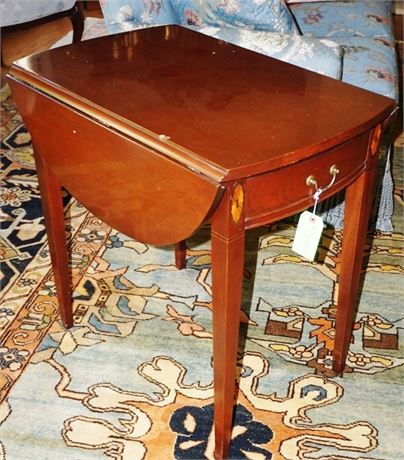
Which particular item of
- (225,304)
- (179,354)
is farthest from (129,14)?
(225,304)

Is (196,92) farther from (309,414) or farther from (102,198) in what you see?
(309,414)

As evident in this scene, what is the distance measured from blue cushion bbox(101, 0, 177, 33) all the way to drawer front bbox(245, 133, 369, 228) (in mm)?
942

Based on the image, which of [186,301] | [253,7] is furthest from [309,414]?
[253,7]

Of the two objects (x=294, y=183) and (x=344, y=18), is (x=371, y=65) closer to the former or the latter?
(x=344, y=18)

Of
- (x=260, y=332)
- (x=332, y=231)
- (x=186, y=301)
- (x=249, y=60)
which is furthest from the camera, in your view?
(x=332, y=231)

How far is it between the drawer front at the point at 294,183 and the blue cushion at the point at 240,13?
85 cm

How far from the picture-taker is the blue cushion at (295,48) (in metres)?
1.83

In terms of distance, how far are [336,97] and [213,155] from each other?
0.35 m

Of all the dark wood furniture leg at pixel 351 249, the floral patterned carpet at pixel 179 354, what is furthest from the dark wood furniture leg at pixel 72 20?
the dark wood furniture leg at pixel 351 249

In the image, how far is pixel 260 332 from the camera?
180cm

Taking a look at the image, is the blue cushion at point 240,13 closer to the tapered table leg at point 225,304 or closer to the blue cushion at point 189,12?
the blue cushion at point 189,12

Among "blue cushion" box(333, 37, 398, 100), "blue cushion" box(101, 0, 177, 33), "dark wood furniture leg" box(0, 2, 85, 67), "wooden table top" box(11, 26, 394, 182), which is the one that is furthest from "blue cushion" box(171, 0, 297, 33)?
"dark wood furniture leg" box(0, 2, 85, 67)

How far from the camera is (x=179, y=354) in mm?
1722

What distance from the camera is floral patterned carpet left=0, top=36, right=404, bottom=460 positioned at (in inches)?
58.7
